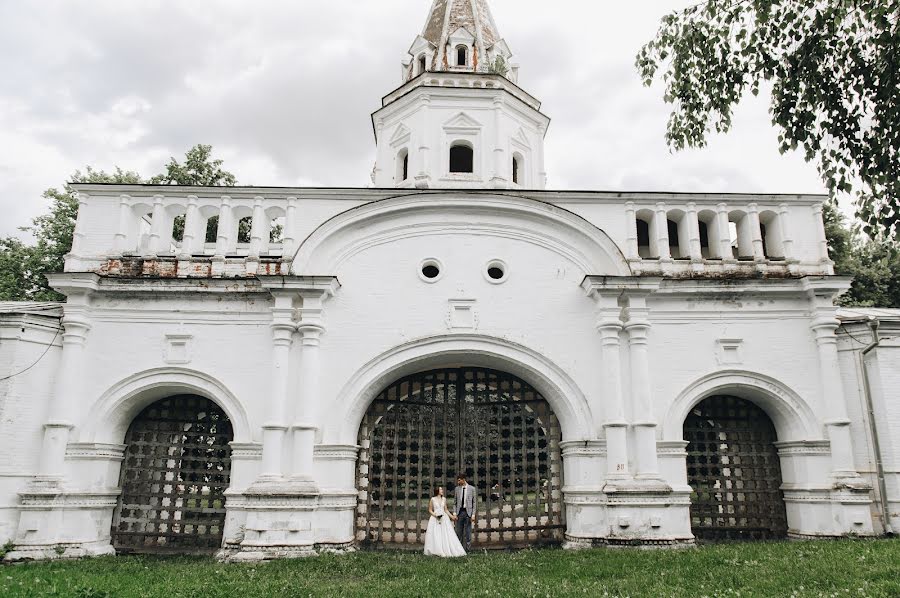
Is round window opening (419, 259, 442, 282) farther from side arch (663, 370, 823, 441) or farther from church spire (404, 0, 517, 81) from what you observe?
church spire (404, 0, 517, 81)

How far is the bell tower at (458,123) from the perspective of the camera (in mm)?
14922

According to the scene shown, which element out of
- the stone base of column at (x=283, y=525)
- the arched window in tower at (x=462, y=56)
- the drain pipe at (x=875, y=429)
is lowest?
the stone base of column at (x=283, y=525)

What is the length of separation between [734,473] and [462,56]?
11867 mm

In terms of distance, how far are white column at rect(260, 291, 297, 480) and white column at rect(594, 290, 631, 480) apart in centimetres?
572

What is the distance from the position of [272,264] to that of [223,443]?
12.1ft

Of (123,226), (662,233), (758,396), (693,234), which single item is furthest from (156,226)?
(758,396)

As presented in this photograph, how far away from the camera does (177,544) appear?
471 inches

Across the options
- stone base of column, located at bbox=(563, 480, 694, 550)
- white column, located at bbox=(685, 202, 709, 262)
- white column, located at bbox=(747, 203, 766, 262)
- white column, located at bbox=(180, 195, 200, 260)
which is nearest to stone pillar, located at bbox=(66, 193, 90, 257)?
white column, located at bbox=(180, 195, 200, 260)

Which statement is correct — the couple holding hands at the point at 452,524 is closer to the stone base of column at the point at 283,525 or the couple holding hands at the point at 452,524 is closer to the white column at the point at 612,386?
the stone base of column at the point at 283,525

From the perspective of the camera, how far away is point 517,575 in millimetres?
8625

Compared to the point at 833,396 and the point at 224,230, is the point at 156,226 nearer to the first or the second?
the point at 224,230

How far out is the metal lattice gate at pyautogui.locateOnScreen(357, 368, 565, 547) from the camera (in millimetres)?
12062

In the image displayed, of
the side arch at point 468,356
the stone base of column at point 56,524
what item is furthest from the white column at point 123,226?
the side arch at point 468,356

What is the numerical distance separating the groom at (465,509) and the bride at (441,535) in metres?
0.44
